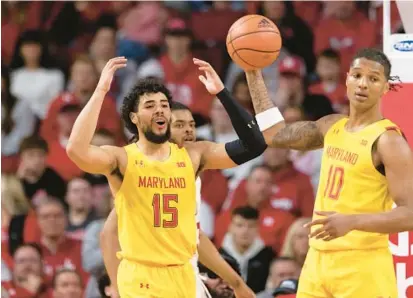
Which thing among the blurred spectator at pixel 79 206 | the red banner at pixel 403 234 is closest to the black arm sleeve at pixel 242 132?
the red banner at pixel 403 234

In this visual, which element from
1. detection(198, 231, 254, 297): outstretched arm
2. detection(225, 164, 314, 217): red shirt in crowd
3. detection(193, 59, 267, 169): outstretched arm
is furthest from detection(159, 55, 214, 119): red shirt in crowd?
detection(193, 59, 267, 169): outstretched arm

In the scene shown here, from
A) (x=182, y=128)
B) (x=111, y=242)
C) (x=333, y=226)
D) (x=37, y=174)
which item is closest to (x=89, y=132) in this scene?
(x=182, y=128)

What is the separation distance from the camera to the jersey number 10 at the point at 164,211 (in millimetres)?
6992

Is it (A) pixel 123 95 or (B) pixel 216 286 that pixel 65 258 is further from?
(B) pixel 216 286

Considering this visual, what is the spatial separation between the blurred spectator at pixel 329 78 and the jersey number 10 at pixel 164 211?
4.99 metres

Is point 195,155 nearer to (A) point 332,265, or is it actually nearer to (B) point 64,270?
(A) point 332,265

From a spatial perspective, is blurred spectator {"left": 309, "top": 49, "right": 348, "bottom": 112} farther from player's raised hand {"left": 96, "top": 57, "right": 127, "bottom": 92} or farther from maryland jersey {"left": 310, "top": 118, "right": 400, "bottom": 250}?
player's raised hand {"left": 96, "top": 57, "right": 127, "bottom": 92}

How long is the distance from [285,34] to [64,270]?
3.34 metres

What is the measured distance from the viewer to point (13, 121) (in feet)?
40.1

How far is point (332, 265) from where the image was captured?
685cm

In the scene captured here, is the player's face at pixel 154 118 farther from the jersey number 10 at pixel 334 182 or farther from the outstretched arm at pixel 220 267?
A: the outstretched arm at pixel 220 267

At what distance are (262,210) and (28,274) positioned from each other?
7.41 feet

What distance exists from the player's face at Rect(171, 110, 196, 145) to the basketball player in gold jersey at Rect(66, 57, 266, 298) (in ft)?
1.73

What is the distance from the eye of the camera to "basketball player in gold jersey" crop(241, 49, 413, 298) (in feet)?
22.0
